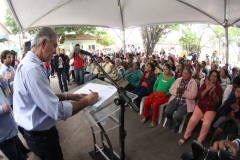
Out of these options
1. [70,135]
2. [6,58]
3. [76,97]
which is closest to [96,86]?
[76,97]

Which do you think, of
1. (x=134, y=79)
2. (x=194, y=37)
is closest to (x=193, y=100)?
(x=134, y=79)

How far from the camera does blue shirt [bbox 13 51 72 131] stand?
1.15 meters

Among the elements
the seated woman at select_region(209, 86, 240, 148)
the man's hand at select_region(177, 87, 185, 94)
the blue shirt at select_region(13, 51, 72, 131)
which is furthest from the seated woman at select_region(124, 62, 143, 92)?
the blue shirt at select_region(13, 51, 72, 131)

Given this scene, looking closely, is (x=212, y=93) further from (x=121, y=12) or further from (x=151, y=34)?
(x=151, y=34)

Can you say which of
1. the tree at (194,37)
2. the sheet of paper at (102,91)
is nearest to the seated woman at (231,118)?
the sheet of paper at (102,91)

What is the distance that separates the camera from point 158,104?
378 cm

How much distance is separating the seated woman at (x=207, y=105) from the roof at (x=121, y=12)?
3693mm

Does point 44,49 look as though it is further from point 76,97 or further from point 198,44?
point 198,44

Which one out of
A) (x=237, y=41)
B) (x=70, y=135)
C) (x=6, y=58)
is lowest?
(x=70, y=135)

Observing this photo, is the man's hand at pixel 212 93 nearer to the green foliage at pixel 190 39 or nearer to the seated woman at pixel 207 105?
the seated woman at pixel 207 105

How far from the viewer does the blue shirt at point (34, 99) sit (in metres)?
1.15

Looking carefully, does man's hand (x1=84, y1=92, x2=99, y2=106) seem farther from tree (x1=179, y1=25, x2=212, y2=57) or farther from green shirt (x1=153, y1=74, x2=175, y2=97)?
tree (x1=179, y1=25, x2=212, y2=57)

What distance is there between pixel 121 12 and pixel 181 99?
6.10m

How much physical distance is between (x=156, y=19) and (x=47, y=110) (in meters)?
7.99
